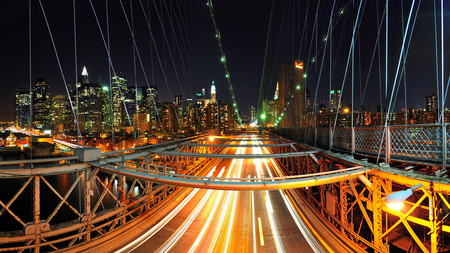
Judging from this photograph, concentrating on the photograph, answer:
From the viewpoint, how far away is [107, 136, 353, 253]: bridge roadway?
8.02 metres

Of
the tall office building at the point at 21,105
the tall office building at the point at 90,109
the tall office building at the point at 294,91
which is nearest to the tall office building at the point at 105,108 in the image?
the tall office building at the point at 90,109

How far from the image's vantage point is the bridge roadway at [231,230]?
802 centimetres

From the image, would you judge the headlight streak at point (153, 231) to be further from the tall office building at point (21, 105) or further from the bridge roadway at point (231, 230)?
the tall office building at point (21, 105)

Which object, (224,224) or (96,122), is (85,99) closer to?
(96,122)

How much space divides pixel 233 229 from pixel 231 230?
0.16m

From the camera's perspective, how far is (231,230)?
941 cm

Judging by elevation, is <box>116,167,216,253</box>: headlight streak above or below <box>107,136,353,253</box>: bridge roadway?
above

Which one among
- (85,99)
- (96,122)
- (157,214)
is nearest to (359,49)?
(157,214)

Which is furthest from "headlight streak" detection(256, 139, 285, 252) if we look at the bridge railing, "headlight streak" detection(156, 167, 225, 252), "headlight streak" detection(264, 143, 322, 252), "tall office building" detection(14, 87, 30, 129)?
"tall office building" detection(14, 87, 30, 129)

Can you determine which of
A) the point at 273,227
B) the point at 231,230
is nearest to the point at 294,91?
the point at 273,227

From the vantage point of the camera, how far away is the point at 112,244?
7496 mm

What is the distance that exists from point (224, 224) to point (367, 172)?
7139 mm

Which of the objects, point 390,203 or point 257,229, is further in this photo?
point 257,229

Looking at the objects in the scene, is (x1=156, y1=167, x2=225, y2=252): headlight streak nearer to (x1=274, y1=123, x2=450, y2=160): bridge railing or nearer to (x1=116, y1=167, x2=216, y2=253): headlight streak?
(x1=116, y1=167, x2=216, y2=253): headlight streak
